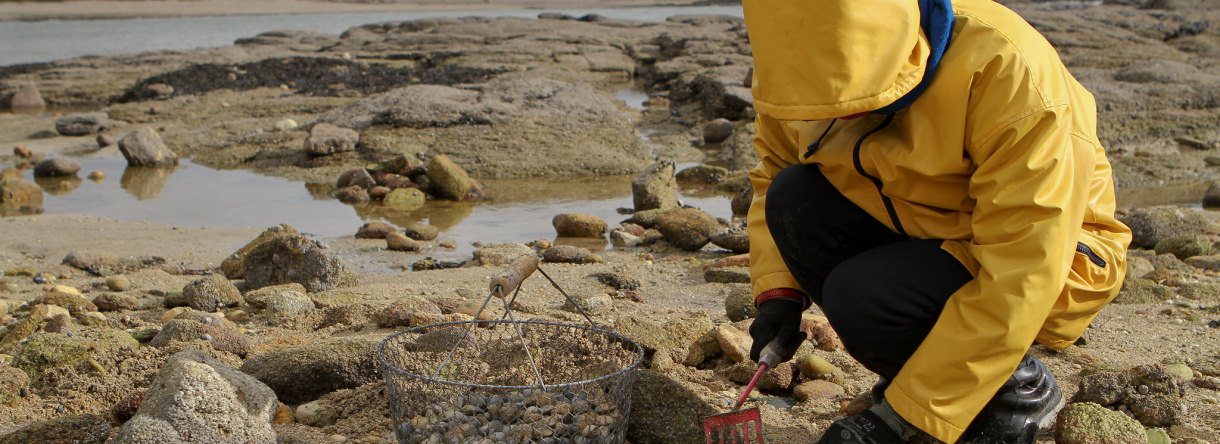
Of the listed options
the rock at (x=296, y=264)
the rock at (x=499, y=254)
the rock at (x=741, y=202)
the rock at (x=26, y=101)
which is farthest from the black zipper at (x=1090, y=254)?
the rock at (x=26, y=101)

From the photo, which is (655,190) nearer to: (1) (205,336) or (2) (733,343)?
(2) (733,343)

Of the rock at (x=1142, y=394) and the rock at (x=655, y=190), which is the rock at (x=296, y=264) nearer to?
the rock at (x=655, y=190)

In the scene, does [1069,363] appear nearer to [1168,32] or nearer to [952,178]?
[952,178]

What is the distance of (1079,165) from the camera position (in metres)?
1.69

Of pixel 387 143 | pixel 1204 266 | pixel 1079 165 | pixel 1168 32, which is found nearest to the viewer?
pixel 1079 165

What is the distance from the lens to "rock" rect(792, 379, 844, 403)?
97.4 inches

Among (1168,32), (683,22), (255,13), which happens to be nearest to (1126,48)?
(1168,32)

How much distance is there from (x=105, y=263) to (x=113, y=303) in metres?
1.03

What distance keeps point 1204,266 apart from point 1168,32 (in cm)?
1408

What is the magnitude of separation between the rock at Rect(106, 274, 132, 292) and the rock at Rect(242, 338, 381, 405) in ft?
5.50

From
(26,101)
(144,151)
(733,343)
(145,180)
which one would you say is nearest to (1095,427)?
(733,343)

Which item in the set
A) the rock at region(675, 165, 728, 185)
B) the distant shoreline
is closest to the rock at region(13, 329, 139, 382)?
the rock at region(675, 165, 728, 185)

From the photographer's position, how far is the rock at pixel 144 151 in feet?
25.5

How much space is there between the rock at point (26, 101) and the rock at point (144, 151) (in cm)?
611
